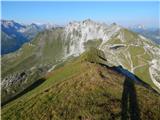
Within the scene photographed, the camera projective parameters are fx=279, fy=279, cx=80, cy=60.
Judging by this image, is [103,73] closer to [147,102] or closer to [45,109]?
[147,102]

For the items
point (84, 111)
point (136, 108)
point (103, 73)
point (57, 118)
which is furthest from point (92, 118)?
point (103, 73)

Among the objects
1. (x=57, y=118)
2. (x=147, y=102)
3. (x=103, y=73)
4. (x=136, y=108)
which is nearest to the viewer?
(x=57, y=118)

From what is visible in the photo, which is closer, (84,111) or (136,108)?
(84,111)

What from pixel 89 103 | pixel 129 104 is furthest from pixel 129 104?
pixel 89 103

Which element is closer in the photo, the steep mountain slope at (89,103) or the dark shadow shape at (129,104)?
the steep mountain slope at (89,103)

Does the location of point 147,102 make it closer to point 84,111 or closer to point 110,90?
point 110,90

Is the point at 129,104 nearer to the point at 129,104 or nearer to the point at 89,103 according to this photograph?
the point at 129,104

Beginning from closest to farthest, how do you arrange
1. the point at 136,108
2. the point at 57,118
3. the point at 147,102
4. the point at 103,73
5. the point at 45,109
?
the point at 57,118 → the point at 45,109 → the point at 136,108 → the point at 147,102 → the point at 103,73

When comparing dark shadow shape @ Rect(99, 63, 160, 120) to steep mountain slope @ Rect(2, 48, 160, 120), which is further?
dark shadow shape @ Rect(99, 63, 160, 120)
